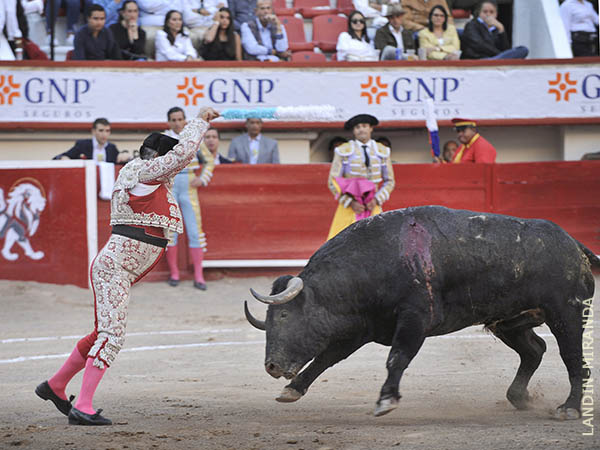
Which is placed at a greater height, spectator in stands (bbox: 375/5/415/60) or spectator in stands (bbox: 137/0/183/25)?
spectator in stands (bbox: 137/0/183/25)

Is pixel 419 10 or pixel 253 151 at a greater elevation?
pixel 419 10

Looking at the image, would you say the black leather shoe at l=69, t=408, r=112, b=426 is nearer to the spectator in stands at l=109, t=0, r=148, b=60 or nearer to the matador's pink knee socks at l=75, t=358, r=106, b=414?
the matador's pink knee socks at l=75, t=358, r=106, b=414

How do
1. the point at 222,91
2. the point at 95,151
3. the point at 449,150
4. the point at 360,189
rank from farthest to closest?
the point at 222,91 → the point at 449,150 → the point at 95,151 → the point at 360,189

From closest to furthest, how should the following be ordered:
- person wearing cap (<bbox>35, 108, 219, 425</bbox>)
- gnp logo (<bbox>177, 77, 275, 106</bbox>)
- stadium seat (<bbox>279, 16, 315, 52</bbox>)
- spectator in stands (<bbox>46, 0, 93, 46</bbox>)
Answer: person wearing cap (<bbox>35, 108, 219, 425</bbox>), gnp logo (<bbox>177, 77, 275, 106</bbox>), spectator in stands (<bbox>46, 0, 93, 46</bbox>), stadium seat (<bbox>279, 16, 315, 52</bbox>)

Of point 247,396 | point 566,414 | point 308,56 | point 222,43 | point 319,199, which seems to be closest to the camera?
point 566,414

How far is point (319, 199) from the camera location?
32.4 feet

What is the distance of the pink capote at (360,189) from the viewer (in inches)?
291

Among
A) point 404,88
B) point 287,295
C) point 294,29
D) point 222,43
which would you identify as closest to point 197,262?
point 222,43

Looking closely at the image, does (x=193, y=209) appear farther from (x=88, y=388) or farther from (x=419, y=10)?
(x=88, y=388)

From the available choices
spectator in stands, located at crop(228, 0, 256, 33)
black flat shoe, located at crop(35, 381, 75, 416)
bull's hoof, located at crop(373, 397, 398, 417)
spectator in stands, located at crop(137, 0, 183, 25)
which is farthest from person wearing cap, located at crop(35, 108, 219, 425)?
spectator in stands, located at crop(137, 0, 183, 25)

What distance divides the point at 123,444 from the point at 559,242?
2120 millimetres

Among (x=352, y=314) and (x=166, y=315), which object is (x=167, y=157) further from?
(x=166, y=315)

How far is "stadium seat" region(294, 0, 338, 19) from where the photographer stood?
1205cm

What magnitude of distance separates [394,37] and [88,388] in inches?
309
